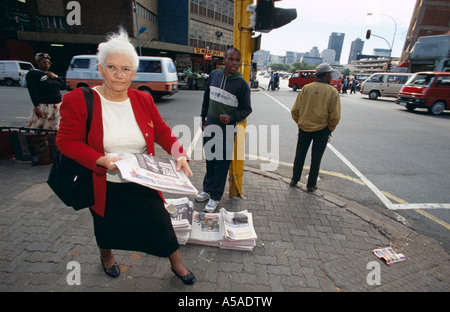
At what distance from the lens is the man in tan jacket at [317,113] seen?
3.52 m

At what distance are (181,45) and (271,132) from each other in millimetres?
27014

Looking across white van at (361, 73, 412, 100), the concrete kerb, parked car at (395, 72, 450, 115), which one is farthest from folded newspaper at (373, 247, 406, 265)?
white van at (361, 73, 412, 100)

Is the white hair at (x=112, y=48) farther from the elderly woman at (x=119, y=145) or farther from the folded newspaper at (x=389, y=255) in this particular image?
the folded newspaper at (x=389, y=255)

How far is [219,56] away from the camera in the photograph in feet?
120

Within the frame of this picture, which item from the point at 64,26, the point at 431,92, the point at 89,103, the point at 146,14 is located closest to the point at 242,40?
the point at 89,103

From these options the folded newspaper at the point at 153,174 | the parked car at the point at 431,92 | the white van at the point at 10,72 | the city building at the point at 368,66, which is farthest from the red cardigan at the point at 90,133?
the city building at the point at 368,66

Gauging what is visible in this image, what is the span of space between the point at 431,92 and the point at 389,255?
1437cm

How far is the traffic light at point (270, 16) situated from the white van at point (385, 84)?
70.7ft

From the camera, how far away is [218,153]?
10.5 ft

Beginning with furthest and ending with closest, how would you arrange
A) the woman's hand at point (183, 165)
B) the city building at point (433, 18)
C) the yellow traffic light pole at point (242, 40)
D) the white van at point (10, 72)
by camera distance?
the city building at point (433, 18)
the white van at point (10, 72)
the yellow traffic light pole at point (242, 40)
the woman's hand at point (183, 165)

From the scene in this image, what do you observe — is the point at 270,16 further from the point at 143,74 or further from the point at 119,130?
the point at 143,74

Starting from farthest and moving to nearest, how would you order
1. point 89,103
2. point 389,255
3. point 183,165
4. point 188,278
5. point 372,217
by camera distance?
point 372,217, point 389,255, point 188,278, point 183,165, point 89,103

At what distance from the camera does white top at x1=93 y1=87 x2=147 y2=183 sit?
1.59 meters
